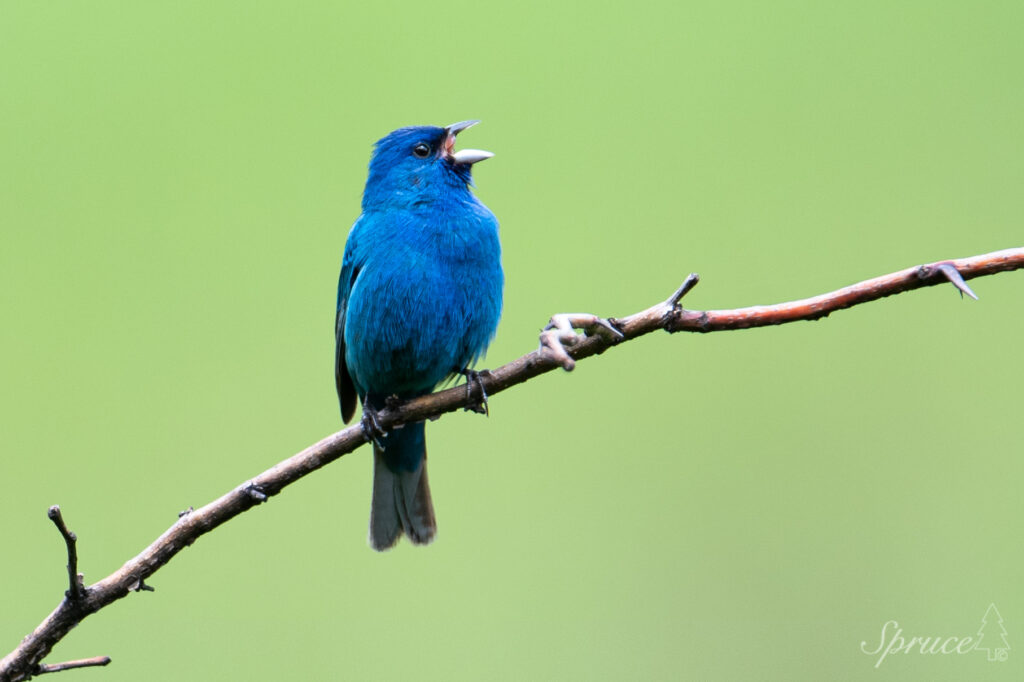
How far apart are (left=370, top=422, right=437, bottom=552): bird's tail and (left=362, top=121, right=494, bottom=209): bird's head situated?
0.83 metres

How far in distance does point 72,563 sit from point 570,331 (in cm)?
105

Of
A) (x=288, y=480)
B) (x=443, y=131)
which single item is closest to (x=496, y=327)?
(x=443, y=131)

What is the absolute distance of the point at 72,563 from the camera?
191 centimetres

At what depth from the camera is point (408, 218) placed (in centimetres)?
356

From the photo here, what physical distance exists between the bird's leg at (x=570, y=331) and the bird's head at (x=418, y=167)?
1.52 meters

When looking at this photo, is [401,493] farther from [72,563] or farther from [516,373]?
[72,563]

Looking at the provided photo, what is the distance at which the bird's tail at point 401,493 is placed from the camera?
12.4 feet

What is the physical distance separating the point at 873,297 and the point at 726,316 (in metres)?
0.29

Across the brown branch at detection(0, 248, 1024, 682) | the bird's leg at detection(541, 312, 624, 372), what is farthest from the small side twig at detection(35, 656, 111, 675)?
the bird's leg at detection(541, 312, 624, 372)

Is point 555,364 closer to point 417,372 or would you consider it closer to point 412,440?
point 417,372

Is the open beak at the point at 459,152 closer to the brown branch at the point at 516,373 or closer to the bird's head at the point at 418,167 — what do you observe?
the bird's head at the point at 418,167

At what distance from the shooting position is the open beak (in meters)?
3.76

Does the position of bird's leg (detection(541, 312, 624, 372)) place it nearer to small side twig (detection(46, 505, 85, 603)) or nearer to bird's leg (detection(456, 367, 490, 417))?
bird's leg (detection(456, 367, 490, 417))

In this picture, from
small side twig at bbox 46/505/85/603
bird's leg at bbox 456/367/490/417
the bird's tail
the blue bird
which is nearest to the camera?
small side twig at bbox 46/505/85/603
